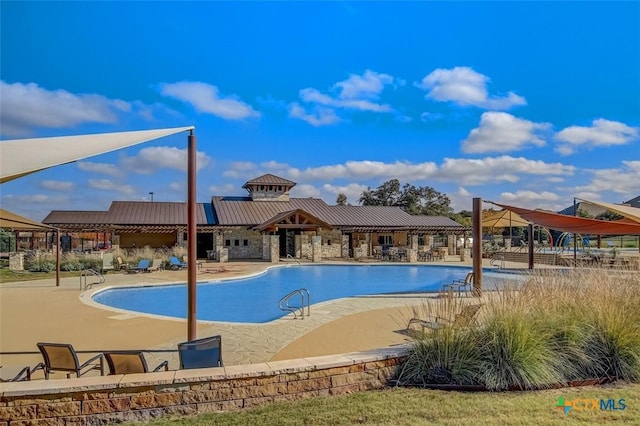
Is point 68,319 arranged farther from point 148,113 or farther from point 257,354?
point 148,113

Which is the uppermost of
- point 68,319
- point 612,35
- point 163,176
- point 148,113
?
point 612,35

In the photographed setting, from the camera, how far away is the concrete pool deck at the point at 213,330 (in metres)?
6.76

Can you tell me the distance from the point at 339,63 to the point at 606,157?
17452 mm

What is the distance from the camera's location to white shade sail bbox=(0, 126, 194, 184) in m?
4.51

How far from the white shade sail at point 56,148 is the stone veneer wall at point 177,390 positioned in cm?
207

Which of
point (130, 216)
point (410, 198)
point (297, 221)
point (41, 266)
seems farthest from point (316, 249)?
point (410, 198)

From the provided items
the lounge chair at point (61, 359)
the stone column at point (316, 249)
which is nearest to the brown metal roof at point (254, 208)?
the stone column at point (316, 249)

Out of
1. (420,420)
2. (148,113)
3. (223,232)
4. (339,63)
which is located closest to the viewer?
(420,420)

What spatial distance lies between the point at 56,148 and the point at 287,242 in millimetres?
26350

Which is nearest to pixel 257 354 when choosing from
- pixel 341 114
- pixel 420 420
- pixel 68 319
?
pixel 420 420

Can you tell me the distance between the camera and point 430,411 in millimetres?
4301

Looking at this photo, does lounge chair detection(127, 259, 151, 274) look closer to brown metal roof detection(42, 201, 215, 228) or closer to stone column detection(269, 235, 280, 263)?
stone column detection(269, 235, 280, 263)

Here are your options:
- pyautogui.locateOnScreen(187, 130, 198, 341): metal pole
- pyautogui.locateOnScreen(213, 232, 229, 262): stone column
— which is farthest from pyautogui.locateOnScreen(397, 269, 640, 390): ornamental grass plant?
pyautogui.locateOnScreen(213, 232, 229, 262): stone column

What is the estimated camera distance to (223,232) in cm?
2966
